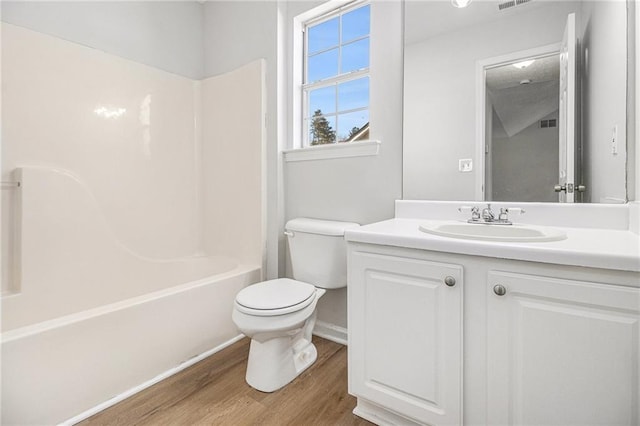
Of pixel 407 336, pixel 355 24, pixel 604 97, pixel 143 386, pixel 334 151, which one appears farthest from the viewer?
pixel 355 24

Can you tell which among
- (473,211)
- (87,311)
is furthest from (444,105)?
(87,311)

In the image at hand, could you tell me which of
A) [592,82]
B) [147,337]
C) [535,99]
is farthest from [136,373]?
[592,82]

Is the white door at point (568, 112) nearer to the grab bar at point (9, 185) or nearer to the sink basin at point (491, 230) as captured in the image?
the sink basin at point (491, 230)

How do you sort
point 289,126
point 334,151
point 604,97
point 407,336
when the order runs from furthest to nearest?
point 289,126 < point 334,151 < point 604,97 < point 407,336

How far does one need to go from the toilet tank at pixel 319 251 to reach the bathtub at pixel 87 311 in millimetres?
412

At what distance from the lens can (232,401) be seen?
4.79 feet

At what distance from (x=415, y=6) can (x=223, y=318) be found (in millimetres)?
2066

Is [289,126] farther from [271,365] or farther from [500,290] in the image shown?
[500,290]

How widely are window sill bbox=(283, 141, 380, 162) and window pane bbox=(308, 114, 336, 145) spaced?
194mm

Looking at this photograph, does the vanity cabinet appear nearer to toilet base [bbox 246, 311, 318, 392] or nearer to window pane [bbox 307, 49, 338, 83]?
toilet base [bbox 246, 311, 318, 392]

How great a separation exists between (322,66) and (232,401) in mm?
2098

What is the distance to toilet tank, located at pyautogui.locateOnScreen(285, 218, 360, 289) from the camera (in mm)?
1796

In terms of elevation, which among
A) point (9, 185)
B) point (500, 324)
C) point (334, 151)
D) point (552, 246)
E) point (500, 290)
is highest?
point (334, 151)

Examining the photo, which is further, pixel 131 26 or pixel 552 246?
pixel 131 26
